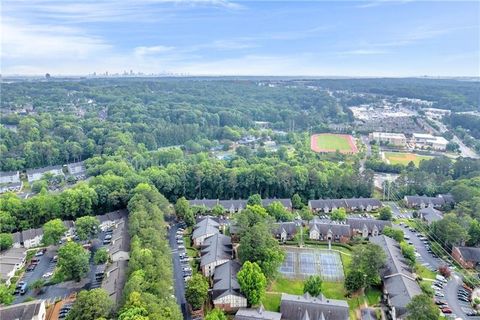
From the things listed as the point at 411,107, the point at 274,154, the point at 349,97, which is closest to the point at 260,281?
the point at 274,154

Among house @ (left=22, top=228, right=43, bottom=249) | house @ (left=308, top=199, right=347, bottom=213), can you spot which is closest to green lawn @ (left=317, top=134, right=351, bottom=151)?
house @ (left=308, top=199, right=347, bottom=213)

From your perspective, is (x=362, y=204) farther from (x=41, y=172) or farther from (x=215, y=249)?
(x=41, y=172)

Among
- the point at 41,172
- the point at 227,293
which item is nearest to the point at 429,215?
the point at 227,293

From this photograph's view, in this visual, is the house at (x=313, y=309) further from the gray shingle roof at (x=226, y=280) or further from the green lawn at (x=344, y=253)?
the green lawn at (x=344, y=253)

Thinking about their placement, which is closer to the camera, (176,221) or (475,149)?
(176,221)

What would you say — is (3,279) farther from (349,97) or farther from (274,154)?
(349,97)

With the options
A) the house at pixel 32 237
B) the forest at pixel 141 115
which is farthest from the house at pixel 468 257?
the forest at pixel 141 115
